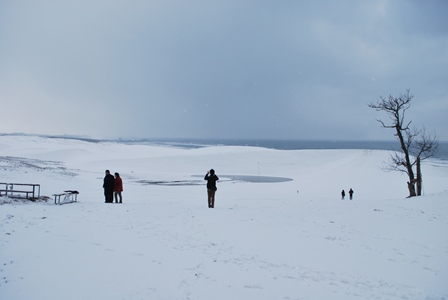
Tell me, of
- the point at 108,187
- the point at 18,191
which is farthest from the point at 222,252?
the point at 18,191

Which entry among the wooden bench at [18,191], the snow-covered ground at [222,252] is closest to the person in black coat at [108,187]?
the snow-covered ground at [222,252]

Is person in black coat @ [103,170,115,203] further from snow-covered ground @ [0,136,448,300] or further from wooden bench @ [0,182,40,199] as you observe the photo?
wooden bench @ [0,182,40,199]

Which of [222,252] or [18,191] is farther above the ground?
[18,191]

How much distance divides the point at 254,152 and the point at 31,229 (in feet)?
173

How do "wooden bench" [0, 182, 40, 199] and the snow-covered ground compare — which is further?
"wooden bench" [0, 182, 40, 199]

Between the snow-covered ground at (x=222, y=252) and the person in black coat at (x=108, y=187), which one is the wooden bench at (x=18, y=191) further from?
the person in black coat at (x=108, y=187)

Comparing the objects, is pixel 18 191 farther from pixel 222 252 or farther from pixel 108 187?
pixel 222 252

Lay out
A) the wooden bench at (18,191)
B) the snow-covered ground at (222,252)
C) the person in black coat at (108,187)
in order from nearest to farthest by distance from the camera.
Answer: the snow-covered ground at (222,252)
the wooden bench at (18,191)
the person in black coat at (108,187)

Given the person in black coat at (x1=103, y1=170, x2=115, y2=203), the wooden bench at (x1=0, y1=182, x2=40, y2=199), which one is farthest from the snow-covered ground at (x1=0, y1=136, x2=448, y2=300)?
the person in black coat at (x1=103, y1=170, x2=115, y2=203)

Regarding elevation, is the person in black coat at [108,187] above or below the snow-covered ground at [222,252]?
above

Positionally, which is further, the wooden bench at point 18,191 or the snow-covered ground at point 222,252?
the wooden bench at point 18,191

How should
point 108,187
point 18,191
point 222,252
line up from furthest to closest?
point 108,187 → point 18,191 → point 222,252

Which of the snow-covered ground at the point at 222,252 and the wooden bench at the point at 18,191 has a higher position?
the wooden bench at the point at 18,191

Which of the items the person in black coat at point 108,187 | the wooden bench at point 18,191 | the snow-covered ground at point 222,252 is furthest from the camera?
the person in black coat at point 108,187
